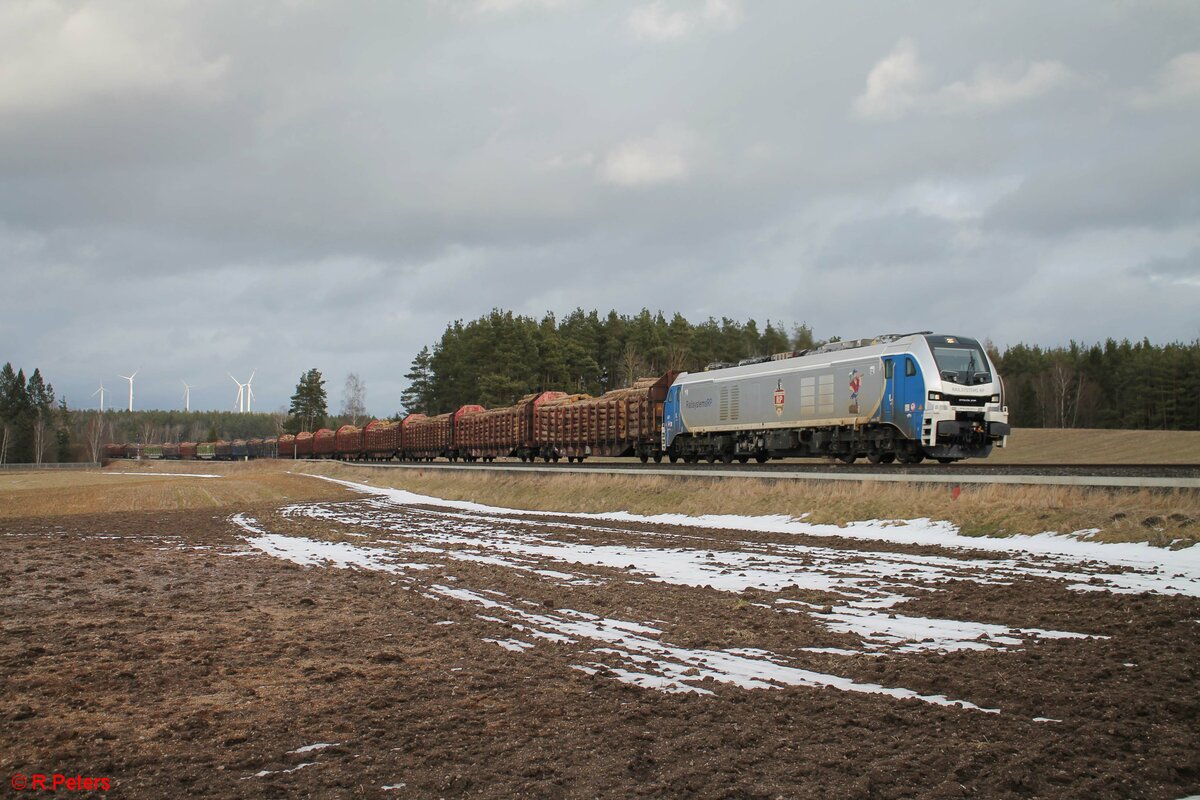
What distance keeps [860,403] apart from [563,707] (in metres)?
21.0

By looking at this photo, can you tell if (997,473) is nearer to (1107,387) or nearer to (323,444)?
(323,444)

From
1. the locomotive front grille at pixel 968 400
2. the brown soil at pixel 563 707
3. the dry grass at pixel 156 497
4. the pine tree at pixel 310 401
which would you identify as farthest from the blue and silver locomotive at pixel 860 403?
the pine tree at pixel 310 401

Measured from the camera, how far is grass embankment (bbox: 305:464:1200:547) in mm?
14773

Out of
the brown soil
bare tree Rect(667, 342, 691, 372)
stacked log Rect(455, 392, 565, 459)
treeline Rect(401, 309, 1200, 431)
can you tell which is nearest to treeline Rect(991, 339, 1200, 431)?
treeline Rect(401, 309, 1200, 431)

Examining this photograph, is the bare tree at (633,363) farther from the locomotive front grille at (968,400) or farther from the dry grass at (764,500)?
the locomotive front grille at (968,400)

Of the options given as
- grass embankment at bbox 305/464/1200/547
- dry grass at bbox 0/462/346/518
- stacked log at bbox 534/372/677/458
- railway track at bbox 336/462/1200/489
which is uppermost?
stacked log at bbox 534/372/677/458

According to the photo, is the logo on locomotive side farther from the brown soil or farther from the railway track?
the brown soil

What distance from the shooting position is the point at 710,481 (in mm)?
26094

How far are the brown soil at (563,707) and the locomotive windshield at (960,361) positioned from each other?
13.5 metres

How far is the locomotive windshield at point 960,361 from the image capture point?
78.5 feet

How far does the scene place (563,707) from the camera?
21.8 feet

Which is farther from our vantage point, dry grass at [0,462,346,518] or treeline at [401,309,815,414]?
treeline at [401,309,815,414]

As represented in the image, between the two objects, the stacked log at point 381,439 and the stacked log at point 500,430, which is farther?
the stacked log at point 381,439

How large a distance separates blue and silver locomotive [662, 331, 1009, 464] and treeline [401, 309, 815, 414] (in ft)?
157
